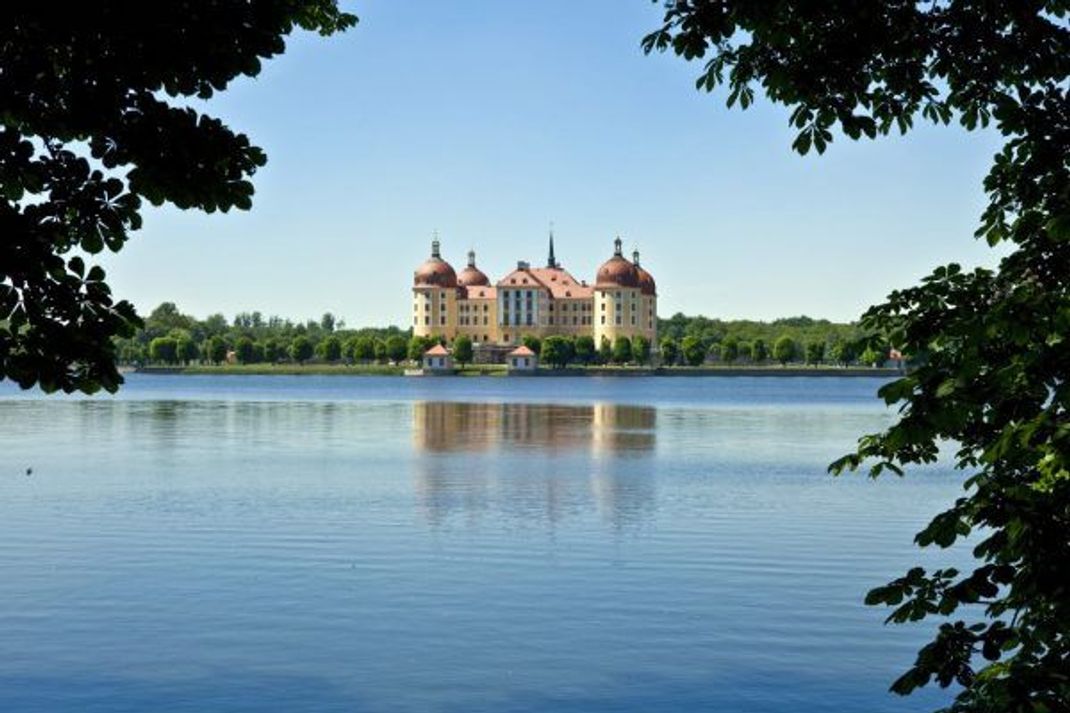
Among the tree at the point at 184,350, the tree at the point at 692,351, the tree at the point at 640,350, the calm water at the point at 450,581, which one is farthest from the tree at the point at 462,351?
the calm water at the point at 450,581

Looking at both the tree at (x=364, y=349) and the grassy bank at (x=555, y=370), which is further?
the tree at (x=364, y=349)

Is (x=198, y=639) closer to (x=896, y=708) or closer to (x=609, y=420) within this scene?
(x=896, y=708)

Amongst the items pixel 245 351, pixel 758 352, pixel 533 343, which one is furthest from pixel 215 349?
pixel 758 352

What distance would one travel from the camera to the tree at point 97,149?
4207mm

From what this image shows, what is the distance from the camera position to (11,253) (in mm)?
4191

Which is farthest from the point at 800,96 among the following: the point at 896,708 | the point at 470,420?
the point at 470,420

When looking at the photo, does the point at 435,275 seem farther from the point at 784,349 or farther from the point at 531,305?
the point at 784,349

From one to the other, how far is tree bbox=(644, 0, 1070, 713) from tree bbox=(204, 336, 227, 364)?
485ft

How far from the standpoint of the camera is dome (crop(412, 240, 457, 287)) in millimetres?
156000

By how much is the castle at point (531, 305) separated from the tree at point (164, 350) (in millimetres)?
26064

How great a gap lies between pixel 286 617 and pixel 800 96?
8300 millimetres

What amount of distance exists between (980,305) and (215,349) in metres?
149

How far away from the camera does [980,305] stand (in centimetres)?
535

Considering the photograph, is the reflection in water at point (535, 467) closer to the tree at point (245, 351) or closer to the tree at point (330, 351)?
the tree at point (330, 351)
